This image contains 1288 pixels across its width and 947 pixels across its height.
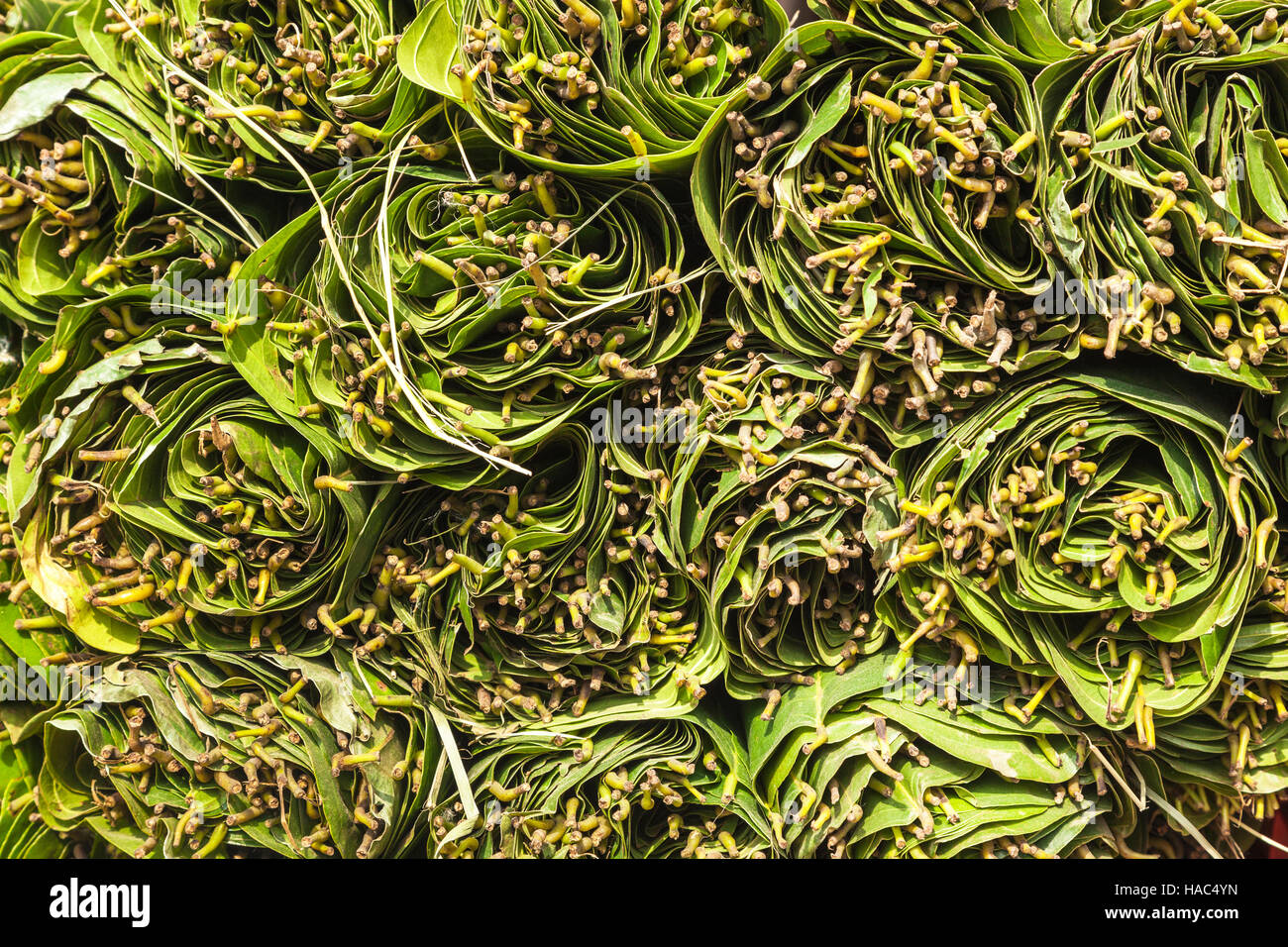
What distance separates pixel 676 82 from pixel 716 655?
638 millimetres

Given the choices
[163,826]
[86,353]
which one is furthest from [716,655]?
[86,353]

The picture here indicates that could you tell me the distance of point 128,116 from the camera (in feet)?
3.12

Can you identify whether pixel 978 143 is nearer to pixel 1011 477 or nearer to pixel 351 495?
pixel 1011 477

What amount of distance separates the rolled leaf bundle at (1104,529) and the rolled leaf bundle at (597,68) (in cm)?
44

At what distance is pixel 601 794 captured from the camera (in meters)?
0.98

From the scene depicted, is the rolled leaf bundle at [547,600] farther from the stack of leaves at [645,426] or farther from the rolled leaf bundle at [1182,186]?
the rolled leaf bundle at [1182,186]

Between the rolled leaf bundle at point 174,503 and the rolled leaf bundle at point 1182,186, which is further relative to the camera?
the rolled leaf bundle at point 174,503

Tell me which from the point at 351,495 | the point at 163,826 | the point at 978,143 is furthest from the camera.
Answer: the point at 163,826

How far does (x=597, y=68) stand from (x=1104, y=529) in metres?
0.73

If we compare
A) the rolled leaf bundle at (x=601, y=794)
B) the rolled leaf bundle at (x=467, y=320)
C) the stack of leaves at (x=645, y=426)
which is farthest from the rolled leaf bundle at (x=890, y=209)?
the rolled leaf bundle at (x=601, y=794)

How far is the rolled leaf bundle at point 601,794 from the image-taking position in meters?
0.98

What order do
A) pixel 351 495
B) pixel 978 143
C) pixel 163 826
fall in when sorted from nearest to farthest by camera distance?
pixel 978 143 → pixel 351 495 → pixel 163 826

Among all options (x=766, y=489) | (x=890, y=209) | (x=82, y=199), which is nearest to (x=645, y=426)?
(x=766, y=489)

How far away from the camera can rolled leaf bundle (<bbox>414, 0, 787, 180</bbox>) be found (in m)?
0.84
